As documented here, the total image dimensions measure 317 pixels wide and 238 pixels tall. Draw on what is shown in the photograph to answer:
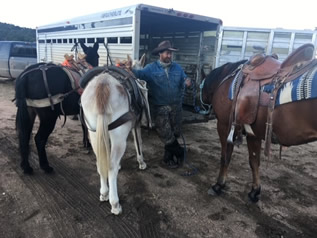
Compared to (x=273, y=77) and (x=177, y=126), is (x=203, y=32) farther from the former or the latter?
(x=273, y=77)

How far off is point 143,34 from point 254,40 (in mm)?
3590

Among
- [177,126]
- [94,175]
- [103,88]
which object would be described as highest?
[103,88]

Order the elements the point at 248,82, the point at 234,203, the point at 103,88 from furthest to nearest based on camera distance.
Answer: the point at 234,203
the point at 248,82
the point at 103,88

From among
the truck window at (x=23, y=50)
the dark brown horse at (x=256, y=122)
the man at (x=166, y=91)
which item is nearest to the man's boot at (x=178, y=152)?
the man at (x=166, y=91)

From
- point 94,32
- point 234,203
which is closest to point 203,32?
point 94,32

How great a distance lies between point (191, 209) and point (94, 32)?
479 cm

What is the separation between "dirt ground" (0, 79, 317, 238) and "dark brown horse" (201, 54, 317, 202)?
0.32 meters

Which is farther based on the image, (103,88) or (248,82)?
(248,82)

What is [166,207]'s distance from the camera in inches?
103

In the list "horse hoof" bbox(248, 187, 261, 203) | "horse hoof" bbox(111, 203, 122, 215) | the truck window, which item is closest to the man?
"horse hoof" bbox(248, 187, 261, 203)

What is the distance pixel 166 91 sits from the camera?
11.1 feet

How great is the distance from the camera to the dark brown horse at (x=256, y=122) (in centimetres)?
197

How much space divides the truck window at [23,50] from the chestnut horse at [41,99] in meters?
9.05

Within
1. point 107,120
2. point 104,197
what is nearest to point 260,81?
point 107,120
